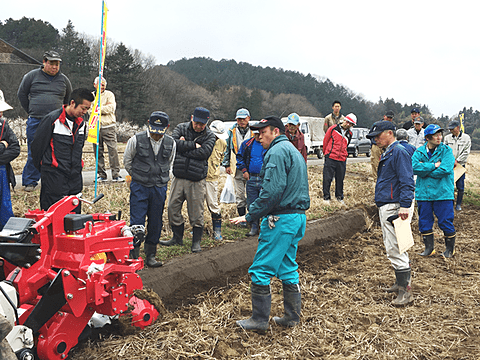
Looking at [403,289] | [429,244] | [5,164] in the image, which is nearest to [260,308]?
[403,289]

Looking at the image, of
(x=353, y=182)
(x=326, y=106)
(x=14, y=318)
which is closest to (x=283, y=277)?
(x=14, y=318)

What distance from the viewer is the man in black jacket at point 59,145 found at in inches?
173

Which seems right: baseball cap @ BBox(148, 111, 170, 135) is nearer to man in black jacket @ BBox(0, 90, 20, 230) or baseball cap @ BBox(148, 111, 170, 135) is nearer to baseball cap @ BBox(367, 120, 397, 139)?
man in black jacket @ BBox(0, 90, 20, 230)

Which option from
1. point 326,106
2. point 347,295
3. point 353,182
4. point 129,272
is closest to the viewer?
point 129,272

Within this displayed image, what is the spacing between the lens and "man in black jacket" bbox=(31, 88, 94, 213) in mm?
4395

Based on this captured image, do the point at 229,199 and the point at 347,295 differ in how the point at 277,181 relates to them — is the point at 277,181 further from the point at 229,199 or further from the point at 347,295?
the point at 229,199

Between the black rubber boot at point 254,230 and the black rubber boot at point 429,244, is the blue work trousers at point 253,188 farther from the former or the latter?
the black rubber boot at point 429,244

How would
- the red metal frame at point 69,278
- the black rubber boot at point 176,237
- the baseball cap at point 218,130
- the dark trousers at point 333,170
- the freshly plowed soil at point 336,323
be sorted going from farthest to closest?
the dark trousers at point 333,170 → the baseball cap at point 218,130 → the black rubber boot at point 176,237 → the freshly plowed soil at point 336,323 → the red metal frame at point 69,278

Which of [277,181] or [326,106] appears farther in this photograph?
[326,106]

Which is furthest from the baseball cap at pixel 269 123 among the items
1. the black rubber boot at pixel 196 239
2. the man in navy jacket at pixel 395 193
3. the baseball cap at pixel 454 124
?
the baseball cap at pixel 454 124

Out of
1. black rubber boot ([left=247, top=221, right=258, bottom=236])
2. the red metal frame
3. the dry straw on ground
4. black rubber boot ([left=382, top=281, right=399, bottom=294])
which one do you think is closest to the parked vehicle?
the dry straw on ground

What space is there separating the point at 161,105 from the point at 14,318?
44.8m

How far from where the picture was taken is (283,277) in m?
4.03

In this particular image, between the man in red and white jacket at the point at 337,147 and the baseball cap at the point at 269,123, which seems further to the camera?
the man in red and white jacket at the point at 337,147
